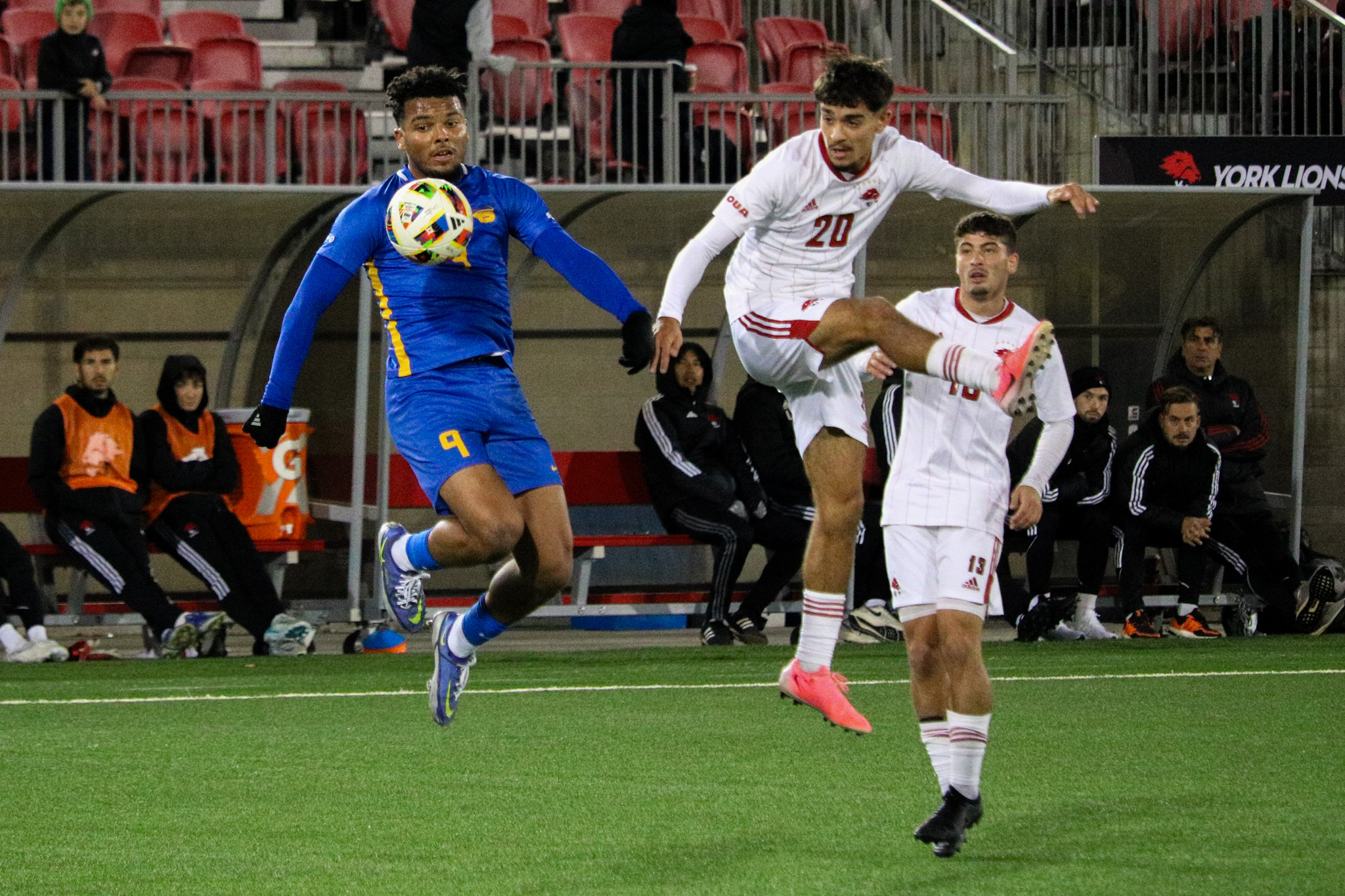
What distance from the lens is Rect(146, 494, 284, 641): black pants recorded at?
1040 cm

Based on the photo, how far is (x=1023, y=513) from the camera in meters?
4.96

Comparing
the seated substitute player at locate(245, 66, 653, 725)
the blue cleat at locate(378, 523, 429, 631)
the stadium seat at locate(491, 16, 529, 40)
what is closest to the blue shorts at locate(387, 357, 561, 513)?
the seated substitute player at locate(245, 66, 653, 725)

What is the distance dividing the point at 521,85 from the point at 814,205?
5.24 metres

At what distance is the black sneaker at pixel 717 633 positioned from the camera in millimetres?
10805

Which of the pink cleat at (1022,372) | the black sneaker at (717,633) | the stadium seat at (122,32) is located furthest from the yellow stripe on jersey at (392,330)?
the stadium seat at (122,32)

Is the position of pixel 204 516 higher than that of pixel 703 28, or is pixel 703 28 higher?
pixel 703 28

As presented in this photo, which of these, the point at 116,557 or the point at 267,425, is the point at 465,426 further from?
the point at 116,557

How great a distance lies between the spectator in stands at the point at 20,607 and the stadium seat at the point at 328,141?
2.64 m

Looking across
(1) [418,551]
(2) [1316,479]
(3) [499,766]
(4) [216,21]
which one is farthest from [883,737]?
(4) [216,21]

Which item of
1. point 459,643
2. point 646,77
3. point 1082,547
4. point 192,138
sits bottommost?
point 1082,547

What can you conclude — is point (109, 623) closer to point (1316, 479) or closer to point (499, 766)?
point (499, 766)

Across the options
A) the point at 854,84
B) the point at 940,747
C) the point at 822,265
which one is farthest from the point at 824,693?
the point at 854,84

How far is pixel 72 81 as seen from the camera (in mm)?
11102

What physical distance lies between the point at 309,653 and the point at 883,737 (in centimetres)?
446
